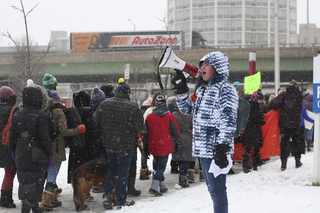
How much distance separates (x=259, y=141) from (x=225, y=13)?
10562 cm

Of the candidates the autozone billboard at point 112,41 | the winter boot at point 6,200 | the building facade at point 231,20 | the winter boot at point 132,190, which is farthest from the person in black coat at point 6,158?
the building facade at point 231,20

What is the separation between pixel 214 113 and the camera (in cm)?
377

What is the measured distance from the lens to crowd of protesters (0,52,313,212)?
381 centimetres

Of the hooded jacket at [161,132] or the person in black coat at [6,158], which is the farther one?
the hooded jacket at [161,132]

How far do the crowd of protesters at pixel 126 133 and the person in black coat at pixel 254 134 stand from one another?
0.9 inches

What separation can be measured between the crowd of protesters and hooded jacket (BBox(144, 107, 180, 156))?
0.8 inches

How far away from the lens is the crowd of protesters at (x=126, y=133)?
150 inches

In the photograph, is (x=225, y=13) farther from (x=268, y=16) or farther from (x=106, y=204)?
(x=106, y=204)

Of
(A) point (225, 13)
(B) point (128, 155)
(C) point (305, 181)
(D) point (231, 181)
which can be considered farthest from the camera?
(A) point (225, 13)

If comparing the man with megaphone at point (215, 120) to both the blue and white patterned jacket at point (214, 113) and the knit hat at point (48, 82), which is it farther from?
the knit hat at point (48, 82)

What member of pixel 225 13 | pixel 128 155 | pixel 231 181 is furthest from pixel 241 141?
pixel 225 13

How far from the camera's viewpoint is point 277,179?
747 cm

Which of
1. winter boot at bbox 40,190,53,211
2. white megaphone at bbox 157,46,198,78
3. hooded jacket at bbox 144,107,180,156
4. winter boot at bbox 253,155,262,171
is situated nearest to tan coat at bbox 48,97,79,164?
winter boot at bbox 40,190,53,211

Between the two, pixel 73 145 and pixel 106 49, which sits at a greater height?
pixel 106 49
